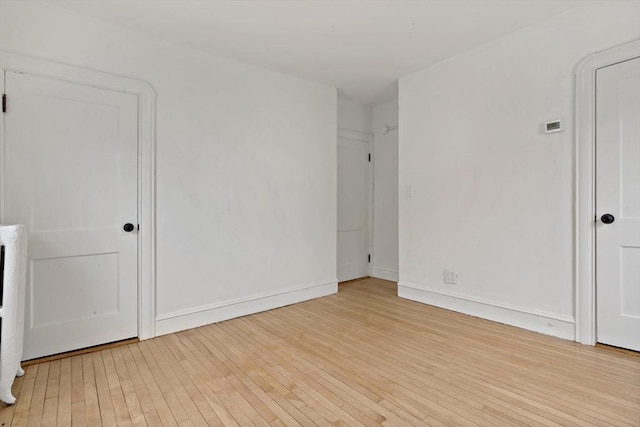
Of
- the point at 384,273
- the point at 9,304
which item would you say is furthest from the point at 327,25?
the point at 384,273

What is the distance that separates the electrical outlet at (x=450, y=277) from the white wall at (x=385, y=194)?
Result: 130cm

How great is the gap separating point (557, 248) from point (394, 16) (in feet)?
7.83

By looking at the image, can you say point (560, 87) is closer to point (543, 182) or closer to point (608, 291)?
point (543, 182)

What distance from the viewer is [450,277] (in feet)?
11.6

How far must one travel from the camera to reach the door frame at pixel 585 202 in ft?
8.45

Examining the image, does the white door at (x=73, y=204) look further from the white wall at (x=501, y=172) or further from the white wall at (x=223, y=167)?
the white wall at (x=501, y=172)

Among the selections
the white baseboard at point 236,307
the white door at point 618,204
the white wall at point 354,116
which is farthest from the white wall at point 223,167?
the white door at point 618,204

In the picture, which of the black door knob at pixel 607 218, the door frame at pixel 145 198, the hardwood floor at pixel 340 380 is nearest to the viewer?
the hardwood floor at pixel 340 380

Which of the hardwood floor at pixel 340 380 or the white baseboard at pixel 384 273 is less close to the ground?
the white baseboard at pixel 384 273

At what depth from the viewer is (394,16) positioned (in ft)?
8.75

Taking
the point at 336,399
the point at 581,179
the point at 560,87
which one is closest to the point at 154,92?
the point at 336,399

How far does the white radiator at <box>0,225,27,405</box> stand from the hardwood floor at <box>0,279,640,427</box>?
0.18 metres

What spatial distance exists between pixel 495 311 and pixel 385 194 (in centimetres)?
235

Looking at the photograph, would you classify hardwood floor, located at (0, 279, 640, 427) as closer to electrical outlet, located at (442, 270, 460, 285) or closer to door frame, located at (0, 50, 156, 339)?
door frame, located at (0, 50, 156, 339)
